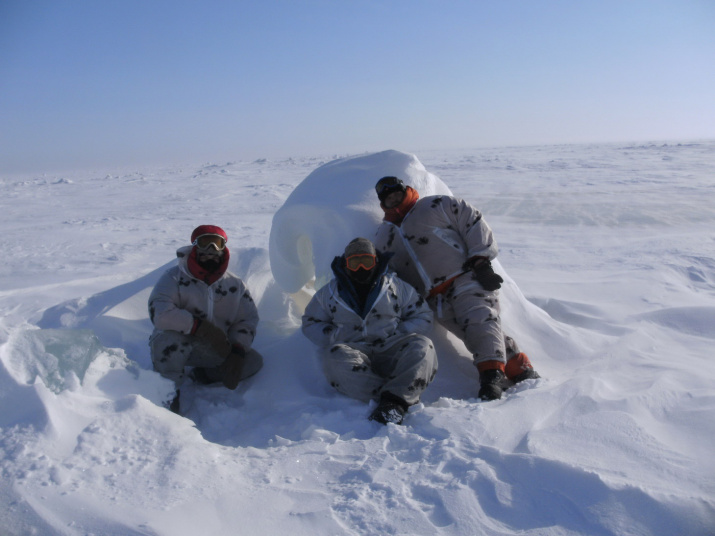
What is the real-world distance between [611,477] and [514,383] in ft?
4.25

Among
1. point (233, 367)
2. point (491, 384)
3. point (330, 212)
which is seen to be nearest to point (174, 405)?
point (233, 367)

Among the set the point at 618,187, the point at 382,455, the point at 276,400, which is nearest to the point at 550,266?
the point at 276,400

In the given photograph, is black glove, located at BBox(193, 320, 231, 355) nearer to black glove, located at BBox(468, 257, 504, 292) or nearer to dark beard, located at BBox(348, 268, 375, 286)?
dark beard, located at BBox(348, 268, 375, 286)

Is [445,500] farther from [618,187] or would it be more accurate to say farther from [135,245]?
[618,187]

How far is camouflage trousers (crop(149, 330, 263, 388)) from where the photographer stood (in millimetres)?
2961

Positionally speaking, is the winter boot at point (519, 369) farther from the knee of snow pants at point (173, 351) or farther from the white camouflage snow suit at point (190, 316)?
the knee of snow pants at point (173, 351)

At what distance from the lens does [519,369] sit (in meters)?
3.14

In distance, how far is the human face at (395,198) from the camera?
11.1ft

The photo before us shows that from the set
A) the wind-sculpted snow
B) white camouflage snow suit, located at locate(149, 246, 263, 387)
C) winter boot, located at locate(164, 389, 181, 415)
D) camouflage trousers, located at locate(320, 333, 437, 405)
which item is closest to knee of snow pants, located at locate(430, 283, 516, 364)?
camouflage trousers, located at locate(320, 333, 437, 405)

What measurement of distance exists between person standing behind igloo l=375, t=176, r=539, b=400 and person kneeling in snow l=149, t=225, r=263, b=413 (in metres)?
1.02

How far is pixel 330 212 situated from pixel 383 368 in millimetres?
1275

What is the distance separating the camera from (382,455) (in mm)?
2152

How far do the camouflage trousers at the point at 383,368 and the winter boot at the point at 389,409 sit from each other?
3 centimetres

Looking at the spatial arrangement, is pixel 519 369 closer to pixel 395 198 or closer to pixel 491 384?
pixel 491 384
